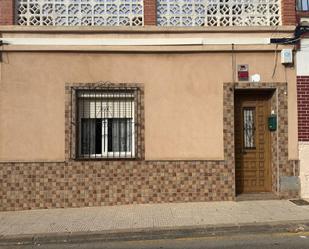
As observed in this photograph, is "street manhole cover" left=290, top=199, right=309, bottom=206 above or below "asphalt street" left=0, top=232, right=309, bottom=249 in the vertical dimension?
above

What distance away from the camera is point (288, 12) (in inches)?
360

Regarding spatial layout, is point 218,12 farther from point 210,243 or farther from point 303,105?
point 210,243

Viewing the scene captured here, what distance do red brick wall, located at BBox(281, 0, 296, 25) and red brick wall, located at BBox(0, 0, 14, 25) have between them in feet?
19.8

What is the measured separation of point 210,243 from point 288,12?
18.4 feet

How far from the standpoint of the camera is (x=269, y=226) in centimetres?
697

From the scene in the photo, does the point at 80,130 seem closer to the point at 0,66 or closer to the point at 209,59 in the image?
the point at 0,66

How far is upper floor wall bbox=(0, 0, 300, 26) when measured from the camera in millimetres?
9039

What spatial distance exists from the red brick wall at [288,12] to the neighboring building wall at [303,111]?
53 centimetres

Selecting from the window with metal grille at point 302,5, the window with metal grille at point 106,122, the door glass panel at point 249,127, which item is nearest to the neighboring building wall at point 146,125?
the window with metal grille at point 106,122

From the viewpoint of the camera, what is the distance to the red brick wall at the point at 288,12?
912cm

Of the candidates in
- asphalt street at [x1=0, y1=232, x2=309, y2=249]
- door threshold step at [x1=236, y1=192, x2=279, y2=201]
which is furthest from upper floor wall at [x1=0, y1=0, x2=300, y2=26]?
asphalt street at [x1=0, y1=232, x2=309, y2=249]

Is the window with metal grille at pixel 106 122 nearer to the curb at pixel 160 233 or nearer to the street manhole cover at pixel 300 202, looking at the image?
the curb at pixel 160 233

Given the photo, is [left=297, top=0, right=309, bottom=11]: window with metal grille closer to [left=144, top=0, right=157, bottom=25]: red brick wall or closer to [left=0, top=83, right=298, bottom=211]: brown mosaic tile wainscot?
[left=0, top=83, right=298, bottom=211]: brown mosaic tile wainscot

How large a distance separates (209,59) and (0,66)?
179 inches
